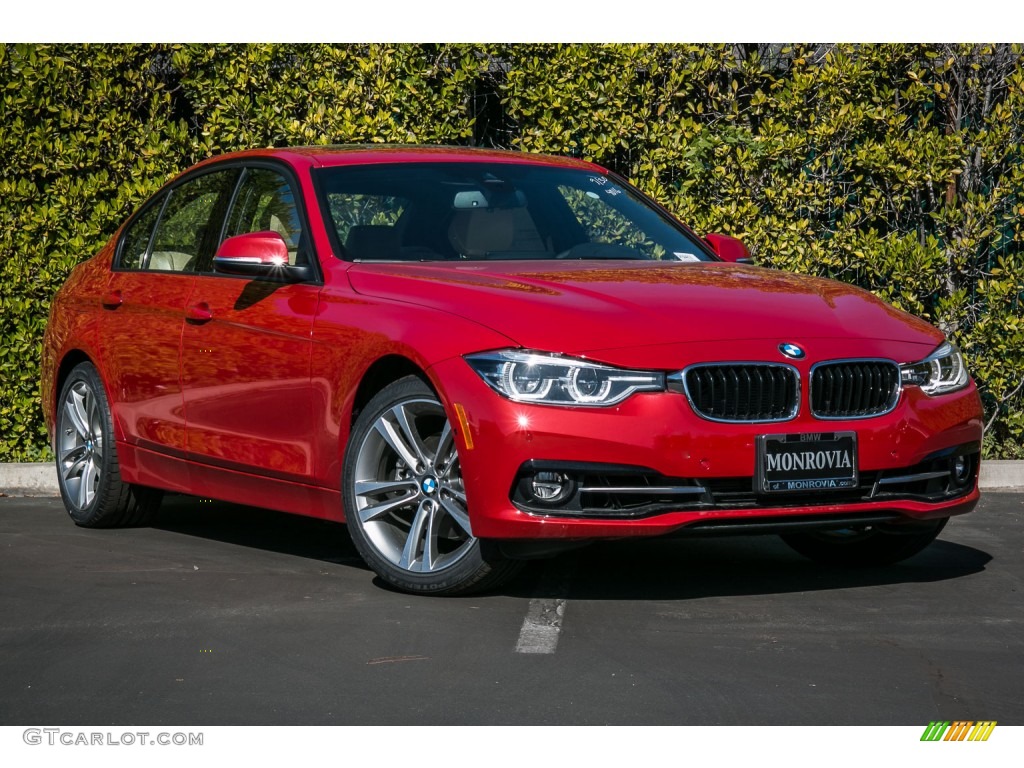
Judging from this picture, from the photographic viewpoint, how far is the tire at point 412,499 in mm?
6227

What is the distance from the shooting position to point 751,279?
6840mm

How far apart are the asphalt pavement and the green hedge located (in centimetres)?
277

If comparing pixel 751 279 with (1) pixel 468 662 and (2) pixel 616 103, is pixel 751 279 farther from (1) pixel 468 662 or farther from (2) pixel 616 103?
(2) pixel 616 103

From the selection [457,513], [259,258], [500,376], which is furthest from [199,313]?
[500,376]

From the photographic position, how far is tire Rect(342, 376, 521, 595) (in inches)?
245

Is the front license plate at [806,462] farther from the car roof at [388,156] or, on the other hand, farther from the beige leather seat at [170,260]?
the beige leather seat at [170,260]

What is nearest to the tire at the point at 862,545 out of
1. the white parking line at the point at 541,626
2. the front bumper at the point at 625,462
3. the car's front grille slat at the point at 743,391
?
the front bumper at the point at 625,462

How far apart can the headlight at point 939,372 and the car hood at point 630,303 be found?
0.07 metres

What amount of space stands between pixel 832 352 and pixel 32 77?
6.01 m

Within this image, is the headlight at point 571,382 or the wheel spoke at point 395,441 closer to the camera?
the headlight at point 571,382

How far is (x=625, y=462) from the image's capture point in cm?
584

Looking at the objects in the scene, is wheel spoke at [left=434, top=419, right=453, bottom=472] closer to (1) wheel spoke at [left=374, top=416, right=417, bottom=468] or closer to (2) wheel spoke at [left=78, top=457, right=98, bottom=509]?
(1) wheel spoke at [left=374, top=416, right=417, bottom=468]

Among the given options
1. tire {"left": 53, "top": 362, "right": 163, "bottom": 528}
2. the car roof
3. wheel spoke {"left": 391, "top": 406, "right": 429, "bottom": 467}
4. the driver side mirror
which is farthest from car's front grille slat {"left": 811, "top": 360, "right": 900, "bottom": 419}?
tire {"left": 53, "top": 362, "right": 163, "bottom": 528}

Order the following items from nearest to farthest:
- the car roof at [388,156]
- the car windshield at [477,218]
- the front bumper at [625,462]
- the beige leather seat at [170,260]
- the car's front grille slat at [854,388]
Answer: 1. the front bumper at [625,462]
2. the car's front grille slat at [854,388]
3. the car windshield at [477,218]
4. the car roof at [388,156]
5. the beige leather seat at [170,260]
